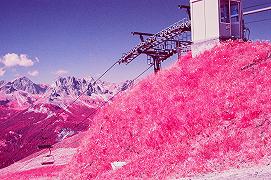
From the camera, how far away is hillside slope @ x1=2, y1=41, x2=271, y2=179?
18312mm

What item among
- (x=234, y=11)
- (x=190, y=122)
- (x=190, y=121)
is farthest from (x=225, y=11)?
(x=190, y=122)

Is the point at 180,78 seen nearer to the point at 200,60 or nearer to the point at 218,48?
the point at 200,60

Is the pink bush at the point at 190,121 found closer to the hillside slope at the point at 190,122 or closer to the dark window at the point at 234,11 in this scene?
the hillside slope at the point at 190,122

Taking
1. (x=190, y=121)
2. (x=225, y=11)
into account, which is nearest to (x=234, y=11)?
(x=225, y=11)

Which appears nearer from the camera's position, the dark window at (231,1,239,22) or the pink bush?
the pink bush

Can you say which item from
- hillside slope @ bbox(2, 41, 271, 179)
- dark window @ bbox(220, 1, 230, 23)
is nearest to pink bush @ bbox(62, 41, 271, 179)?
hillside slope @ bbox(2, 41, 271, 179)

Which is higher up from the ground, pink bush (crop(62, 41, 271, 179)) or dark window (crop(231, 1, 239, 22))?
dark window (crop(231, 1, 239, 22))

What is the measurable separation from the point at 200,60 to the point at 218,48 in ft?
6.64

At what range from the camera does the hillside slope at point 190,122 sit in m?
18.3

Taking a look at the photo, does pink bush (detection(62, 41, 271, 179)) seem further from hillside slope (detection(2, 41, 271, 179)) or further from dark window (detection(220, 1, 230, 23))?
dark window (detection(220, 1, 230, 23))

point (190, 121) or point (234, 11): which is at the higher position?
point (234, 11)

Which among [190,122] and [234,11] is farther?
[234,11]

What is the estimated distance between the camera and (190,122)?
23047 millimetres

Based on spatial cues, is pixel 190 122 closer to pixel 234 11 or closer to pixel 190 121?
pixel 190 121
